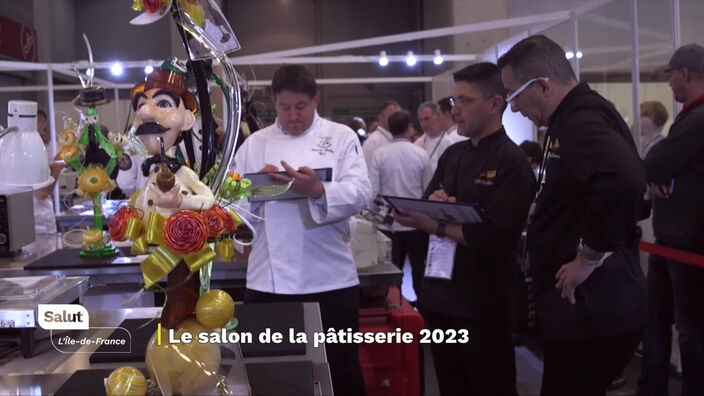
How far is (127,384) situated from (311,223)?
128cm

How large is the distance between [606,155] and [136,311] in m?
1.20

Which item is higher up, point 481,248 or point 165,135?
point 165,135

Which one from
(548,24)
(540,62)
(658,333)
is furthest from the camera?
(548,24)

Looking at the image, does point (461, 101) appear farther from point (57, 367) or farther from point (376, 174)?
point (376, 174)

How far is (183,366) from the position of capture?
0.99 m

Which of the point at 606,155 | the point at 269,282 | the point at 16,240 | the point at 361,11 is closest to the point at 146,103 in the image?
the point at 606,155

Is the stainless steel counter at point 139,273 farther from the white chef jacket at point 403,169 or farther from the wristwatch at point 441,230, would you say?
the white chef jacket at point 403,169

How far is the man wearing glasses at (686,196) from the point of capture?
2719 mm

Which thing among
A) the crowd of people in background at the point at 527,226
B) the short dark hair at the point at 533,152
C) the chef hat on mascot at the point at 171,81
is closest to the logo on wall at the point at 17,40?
the short dark hair at the point at 533,152

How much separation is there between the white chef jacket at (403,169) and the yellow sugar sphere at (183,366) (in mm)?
3915

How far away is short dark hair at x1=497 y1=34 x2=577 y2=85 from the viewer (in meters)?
1.84

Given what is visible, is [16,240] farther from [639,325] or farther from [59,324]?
[639,325]

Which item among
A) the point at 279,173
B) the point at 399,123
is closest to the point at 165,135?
the point at 279,173

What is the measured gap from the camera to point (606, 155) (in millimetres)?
1605
